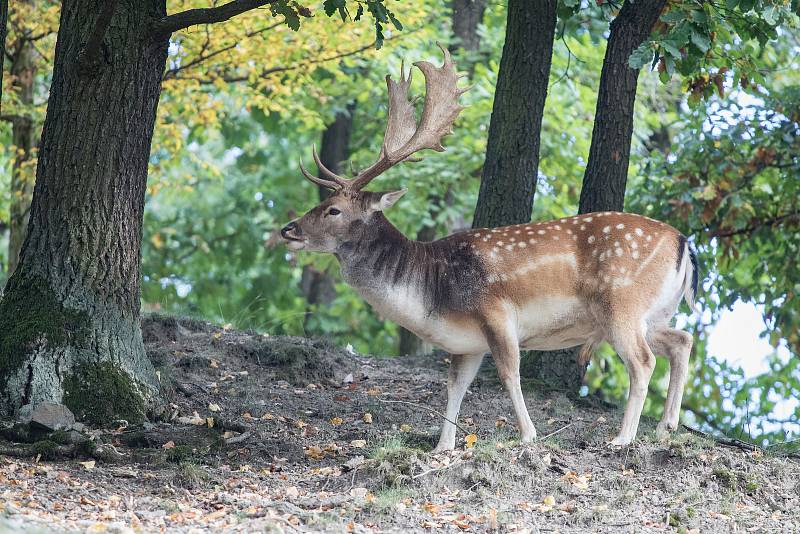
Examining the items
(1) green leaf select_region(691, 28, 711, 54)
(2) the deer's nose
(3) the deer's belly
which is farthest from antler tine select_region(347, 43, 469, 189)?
(1) green leaf select_region(691, 28, 711, 54)

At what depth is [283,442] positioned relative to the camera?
7.54 metres

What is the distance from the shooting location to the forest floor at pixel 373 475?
19.7ft

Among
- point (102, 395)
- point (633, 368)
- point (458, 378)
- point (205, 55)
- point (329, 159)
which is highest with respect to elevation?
point (205, 55)

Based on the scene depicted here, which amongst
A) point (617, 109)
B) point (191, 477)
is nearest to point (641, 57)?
point (617, 109)

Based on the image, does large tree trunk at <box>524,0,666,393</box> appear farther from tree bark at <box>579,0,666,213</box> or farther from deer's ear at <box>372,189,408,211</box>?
deer's ear at <box>372,189,408,211</box>

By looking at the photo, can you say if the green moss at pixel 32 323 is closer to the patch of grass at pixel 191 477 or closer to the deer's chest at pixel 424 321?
the patch of grass at pixel 191 477

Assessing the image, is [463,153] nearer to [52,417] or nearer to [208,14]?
[208,14]

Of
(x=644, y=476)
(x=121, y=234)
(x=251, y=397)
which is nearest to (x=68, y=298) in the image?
(x=121, y=234)

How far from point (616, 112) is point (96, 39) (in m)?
4.29

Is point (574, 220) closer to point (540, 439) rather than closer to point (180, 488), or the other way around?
point (540, 439)

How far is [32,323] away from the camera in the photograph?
24.3 ft

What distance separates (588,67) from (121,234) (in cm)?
1024

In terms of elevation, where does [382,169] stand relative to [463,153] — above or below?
below

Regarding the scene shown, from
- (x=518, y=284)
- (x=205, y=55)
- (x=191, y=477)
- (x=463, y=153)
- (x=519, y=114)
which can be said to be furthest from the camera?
(x=463, y=153)
